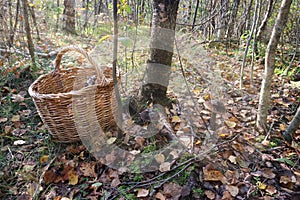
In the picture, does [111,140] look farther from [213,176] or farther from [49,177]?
[213,176]

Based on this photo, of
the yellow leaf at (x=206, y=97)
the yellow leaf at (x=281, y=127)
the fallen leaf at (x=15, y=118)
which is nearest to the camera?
the yellow leaf at (x=281, y=127)

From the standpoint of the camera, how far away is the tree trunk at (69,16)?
559cm

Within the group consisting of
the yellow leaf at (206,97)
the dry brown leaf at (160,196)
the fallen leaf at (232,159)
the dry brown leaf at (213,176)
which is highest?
the yellow leaf at (206,97)

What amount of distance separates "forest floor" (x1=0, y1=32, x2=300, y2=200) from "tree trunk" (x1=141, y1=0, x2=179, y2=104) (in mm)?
233

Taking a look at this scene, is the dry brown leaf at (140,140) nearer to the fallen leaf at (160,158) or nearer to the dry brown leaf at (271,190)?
the fallen leaf at (160,158)

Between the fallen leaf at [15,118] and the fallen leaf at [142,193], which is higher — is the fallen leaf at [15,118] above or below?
below

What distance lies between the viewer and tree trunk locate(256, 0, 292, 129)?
146cm

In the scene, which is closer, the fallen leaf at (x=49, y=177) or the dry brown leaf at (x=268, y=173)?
the dry brown leaf at (x=268, y=173)

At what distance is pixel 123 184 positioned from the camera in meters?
Result: 1.37

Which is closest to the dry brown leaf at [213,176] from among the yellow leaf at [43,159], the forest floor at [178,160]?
the forest floor at [178,160]

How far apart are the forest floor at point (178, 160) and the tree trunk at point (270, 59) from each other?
0.16 m

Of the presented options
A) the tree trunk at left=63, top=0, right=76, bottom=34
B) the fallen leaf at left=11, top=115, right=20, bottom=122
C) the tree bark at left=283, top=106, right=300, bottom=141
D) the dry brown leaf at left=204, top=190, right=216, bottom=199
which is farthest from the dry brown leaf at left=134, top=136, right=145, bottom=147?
the tree trunk at left=63, top=0, right=76, bottom=34

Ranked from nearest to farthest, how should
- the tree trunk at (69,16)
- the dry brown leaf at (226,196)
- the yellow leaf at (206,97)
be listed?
the dry brown leaf at (226,196), the yellow leaf at (206,97), the tree trunk at (69,16)

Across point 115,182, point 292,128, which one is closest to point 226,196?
point 115,182
